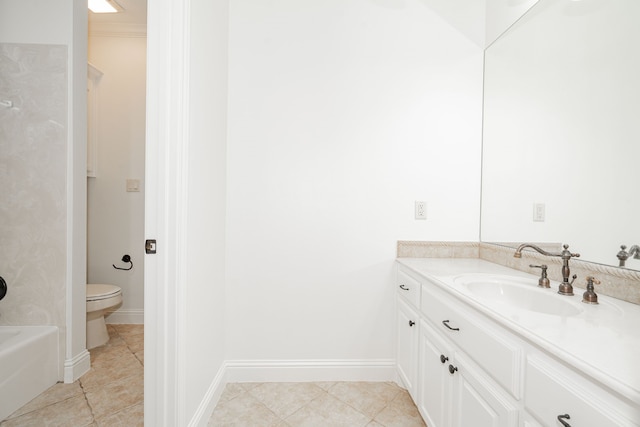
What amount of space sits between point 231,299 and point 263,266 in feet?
0.93

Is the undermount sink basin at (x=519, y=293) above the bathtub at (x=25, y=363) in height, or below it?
above

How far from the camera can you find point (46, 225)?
1804 millimetres

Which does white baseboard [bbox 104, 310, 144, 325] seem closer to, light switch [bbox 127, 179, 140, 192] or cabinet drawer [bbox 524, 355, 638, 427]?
light switch [bbox 127, 179, 140, 192]

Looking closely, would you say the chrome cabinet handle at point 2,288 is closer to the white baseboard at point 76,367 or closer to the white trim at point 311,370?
the white baseboard at point 76,367

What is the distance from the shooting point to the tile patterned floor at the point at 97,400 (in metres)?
1.50

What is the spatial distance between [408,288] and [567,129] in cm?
104

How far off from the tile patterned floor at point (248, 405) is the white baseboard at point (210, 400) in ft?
0.13

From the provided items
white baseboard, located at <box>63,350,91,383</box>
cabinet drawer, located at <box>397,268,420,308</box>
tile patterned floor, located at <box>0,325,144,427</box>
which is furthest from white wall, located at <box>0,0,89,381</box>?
cabinet drawer, located at <box>397,268,420,308</box>

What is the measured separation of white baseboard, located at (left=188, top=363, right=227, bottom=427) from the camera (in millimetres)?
1401

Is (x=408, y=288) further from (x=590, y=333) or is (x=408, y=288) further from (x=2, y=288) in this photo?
(x=2, y=288)

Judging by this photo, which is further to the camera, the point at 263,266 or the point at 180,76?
the point at 263,266

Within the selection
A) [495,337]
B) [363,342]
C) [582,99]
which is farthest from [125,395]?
[582,99]

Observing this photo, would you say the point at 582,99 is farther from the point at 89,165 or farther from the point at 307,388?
the point at 89,165

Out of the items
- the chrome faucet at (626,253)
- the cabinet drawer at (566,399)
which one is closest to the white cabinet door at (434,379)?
the cabinet drawer at (566,399)
